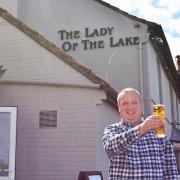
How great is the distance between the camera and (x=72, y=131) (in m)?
9.44

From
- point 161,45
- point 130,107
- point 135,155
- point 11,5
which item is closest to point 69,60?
point 11,5

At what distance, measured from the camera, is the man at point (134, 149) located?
122 inches

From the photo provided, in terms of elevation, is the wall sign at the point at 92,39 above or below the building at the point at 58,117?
above

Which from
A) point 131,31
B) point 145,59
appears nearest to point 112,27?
point 131,31

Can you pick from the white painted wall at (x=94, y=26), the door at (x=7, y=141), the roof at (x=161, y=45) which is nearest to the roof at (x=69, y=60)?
the door at (x=7, y=141)

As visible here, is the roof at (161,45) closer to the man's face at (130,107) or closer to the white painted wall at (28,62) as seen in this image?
the white painted wall at (28,62)

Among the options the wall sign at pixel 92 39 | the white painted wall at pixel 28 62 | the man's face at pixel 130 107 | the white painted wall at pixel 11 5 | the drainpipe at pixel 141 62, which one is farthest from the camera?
the white painted wall at pixel 11 5

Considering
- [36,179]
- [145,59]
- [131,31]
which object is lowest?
[36,179]

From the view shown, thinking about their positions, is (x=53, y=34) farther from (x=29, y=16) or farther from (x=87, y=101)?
(x=87, y=101)

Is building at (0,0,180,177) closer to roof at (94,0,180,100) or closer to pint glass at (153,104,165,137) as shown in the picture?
roof at (94,0,180,100)

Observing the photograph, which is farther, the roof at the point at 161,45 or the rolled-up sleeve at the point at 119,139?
the roof at the point at 161,45

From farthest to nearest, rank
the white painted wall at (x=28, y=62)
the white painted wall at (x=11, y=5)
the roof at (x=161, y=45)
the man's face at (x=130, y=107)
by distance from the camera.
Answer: the white painted wall at (x=11, y=5) < the roof at (x=161, y=45) < the white painted wall at (x=28, y=62) < the man's face at (x=130, y=107)

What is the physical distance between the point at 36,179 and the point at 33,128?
1.05 m

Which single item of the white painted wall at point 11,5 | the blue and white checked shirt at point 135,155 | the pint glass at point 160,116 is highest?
the white painted wall at point 11,5
